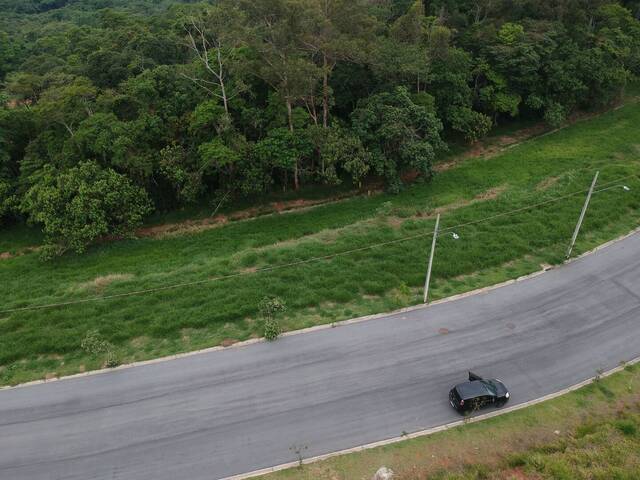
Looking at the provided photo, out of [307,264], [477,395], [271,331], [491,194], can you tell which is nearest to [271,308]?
[271,331]

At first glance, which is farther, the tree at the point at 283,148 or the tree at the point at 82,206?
the tree at the point at 283,148

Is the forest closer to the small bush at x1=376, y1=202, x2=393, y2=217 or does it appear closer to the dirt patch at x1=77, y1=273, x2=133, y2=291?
the small bush at x1=376, y1=202, x2=393, y2=217

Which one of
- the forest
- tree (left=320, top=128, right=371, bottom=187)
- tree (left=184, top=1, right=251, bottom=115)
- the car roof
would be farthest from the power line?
tree (left=184, top=1, right=251, bottom=115)

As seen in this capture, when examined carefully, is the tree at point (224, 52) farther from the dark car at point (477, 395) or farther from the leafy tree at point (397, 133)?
the dark car at point (477, 395)

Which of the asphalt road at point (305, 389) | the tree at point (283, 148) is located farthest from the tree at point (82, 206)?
the asphalt road at point (305, 389)

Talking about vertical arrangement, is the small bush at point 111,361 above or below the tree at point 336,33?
below

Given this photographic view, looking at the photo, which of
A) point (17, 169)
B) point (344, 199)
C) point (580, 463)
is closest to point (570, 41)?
point (344, 199)

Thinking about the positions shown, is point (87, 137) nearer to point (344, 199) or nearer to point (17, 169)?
point (17, 169)
